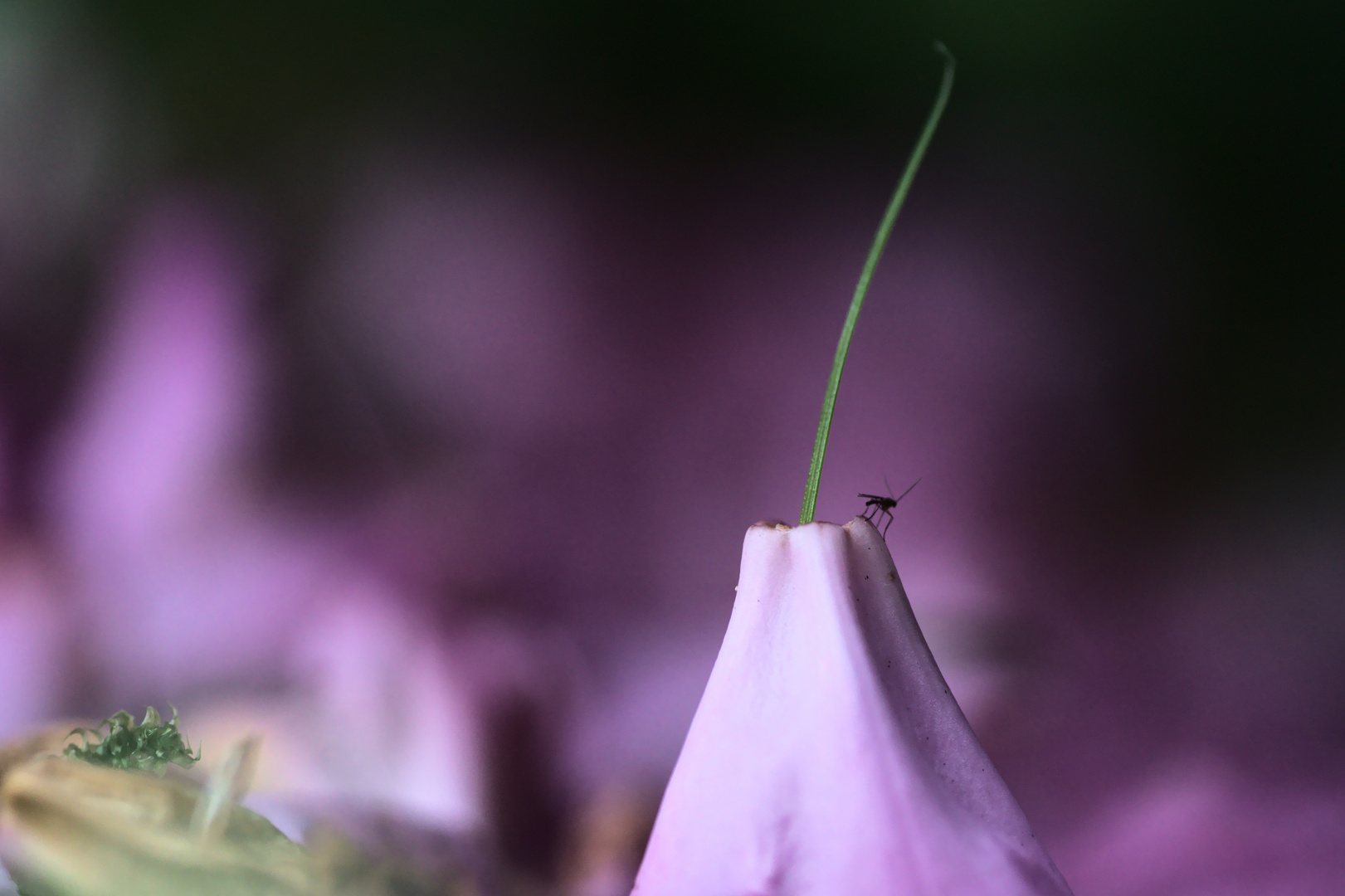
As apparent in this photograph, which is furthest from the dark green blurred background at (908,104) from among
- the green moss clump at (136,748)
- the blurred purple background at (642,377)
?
the green moss clump at (136,748)

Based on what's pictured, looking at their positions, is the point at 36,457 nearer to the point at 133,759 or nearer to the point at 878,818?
the point at 133,759

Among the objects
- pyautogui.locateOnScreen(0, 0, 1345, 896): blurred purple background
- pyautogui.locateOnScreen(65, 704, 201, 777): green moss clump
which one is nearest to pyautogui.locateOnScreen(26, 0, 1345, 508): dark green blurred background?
pyautogui.locateOnScreen(0, 0, 1345, 896): blurred purple background

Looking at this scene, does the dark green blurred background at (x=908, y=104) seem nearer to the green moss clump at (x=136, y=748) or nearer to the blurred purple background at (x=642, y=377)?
the blurred purple background at (x=642, y=377)

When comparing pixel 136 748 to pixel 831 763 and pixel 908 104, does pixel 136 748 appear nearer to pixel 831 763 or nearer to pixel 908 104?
pixel 831 763

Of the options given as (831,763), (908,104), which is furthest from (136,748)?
(908,104)

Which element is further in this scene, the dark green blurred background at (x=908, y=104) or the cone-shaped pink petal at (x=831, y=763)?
the dark green blurred background at (x=908, y=104)

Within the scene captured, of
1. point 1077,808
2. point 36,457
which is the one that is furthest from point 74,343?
point 1077,808
